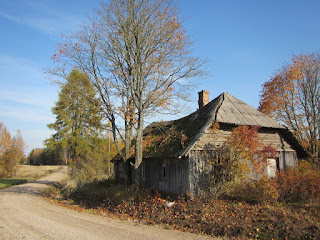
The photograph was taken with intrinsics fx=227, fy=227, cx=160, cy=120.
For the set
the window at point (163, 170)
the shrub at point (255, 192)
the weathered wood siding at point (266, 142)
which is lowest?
the shrub at point (255, 192)

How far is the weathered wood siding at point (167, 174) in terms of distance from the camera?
40.5ft

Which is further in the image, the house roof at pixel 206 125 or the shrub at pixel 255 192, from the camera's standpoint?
the house roof at pixel 206 125

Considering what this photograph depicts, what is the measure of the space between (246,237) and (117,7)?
44.8 ft

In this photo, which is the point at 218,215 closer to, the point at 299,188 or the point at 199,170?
the point at 199,170

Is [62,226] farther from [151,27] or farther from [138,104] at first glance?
[151,27]

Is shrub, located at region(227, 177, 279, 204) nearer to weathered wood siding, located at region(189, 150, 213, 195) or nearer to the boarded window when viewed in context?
weathered wood siding, located at region(189, 150, 213, 195)

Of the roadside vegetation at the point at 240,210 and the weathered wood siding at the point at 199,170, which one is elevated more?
the weathered wood siding at the point at 199,170

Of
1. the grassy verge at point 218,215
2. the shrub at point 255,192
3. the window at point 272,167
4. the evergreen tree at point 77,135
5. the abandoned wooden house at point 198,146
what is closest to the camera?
the grassy verge at point 218,215

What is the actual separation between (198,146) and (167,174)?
2.87m

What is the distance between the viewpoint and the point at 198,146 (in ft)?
40.0

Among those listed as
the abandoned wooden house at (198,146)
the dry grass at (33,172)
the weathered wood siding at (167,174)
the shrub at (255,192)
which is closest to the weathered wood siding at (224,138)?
the abandoned wooden house at (198,146)

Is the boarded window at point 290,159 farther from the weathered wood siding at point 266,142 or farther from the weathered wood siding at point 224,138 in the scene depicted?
the weathered wood siding at point 224,138

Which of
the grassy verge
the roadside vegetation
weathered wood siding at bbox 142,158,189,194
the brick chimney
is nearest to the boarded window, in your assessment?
the roadside vegetation

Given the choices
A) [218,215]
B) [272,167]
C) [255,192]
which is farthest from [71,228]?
[272,167]
